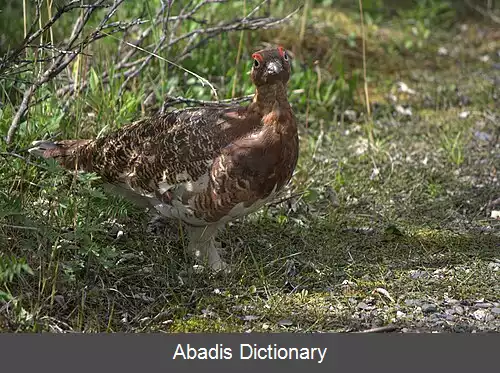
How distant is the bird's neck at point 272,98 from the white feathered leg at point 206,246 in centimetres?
62

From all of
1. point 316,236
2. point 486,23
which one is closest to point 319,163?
point 316,236

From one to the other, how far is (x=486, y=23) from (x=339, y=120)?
111 inches

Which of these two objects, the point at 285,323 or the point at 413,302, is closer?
the point at 285,323

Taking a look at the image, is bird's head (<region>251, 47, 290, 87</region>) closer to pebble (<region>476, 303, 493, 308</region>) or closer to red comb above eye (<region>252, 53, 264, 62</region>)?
red comb above eye (<region>252, 53, 264, 62</region>)

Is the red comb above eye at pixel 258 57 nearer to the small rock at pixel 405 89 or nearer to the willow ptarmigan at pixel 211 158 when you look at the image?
the willow ptarmigan at pixel 211 158

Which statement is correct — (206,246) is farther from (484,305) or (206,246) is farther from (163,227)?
(484,305)

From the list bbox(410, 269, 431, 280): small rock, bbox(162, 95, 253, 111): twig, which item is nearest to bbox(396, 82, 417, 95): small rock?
bbox(162, 95, 253, 111): twig

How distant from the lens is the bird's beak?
3607 millimetres

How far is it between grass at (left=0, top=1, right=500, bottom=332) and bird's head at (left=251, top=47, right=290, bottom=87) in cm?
84

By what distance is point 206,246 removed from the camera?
13.1 ft

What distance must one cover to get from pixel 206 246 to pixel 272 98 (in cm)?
79

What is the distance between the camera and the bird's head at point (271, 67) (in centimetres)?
362

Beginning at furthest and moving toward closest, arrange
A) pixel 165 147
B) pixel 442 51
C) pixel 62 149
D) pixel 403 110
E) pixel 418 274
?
1. pixel 442 51
2. pixel 403 110
3. pixel 62 149
4. pixel 418 274
5. pixel 165 147

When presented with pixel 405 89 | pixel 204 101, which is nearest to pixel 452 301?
pixel 204 101
